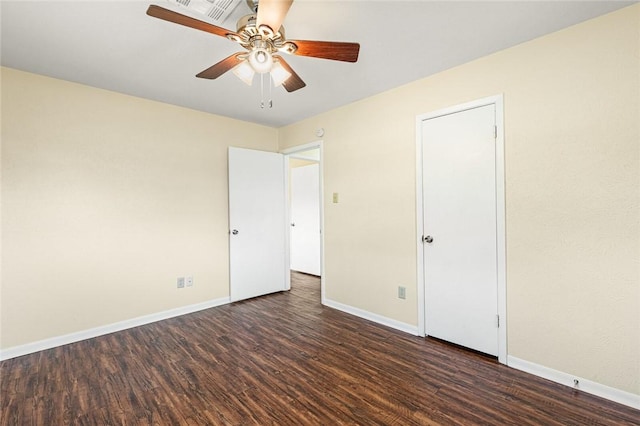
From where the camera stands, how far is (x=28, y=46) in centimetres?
217

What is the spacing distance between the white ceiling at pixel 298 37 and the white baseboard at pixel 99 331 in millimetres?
2411

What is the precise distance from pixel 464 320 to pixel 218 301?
2.88 m

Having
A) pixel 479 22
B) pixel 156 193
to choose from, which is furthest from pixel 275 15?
pixel 156 193

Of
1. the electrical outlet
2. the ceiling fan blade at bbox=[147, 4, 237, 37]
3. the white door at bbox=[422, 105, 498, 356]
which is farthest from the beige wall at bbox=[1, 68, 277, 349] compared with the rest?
the white door at bbox=[422, 105, 498, 356]

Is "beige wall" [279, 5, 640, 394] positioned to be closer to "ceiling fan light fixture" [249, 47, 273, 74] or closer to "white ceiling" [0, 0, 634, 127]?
"white ceiling" [0, 0, 634, 127]

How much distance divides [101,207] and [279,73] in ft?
7.70

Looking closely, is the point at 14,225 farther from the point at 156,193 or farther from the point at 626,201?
the point at 626,201

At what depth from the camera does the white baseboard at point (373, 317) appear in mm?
2928

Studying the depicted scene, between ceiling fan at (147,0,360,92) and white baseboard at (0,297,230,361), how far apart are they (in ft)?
9.04

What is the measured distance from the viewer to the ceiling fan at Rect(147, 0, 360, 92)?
1.43 m

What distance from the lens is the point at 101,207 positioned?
297cm

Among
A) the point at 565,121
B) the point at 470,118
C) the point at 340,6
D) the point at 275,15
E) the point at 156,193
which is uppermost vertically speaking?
the point at 340,6

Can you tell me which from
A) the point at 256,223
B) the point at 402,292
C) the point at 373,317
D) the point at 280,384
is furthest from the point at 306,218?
the point at 280,384

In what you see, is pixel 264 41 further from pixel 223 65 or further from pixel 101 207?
pixel 101 207
